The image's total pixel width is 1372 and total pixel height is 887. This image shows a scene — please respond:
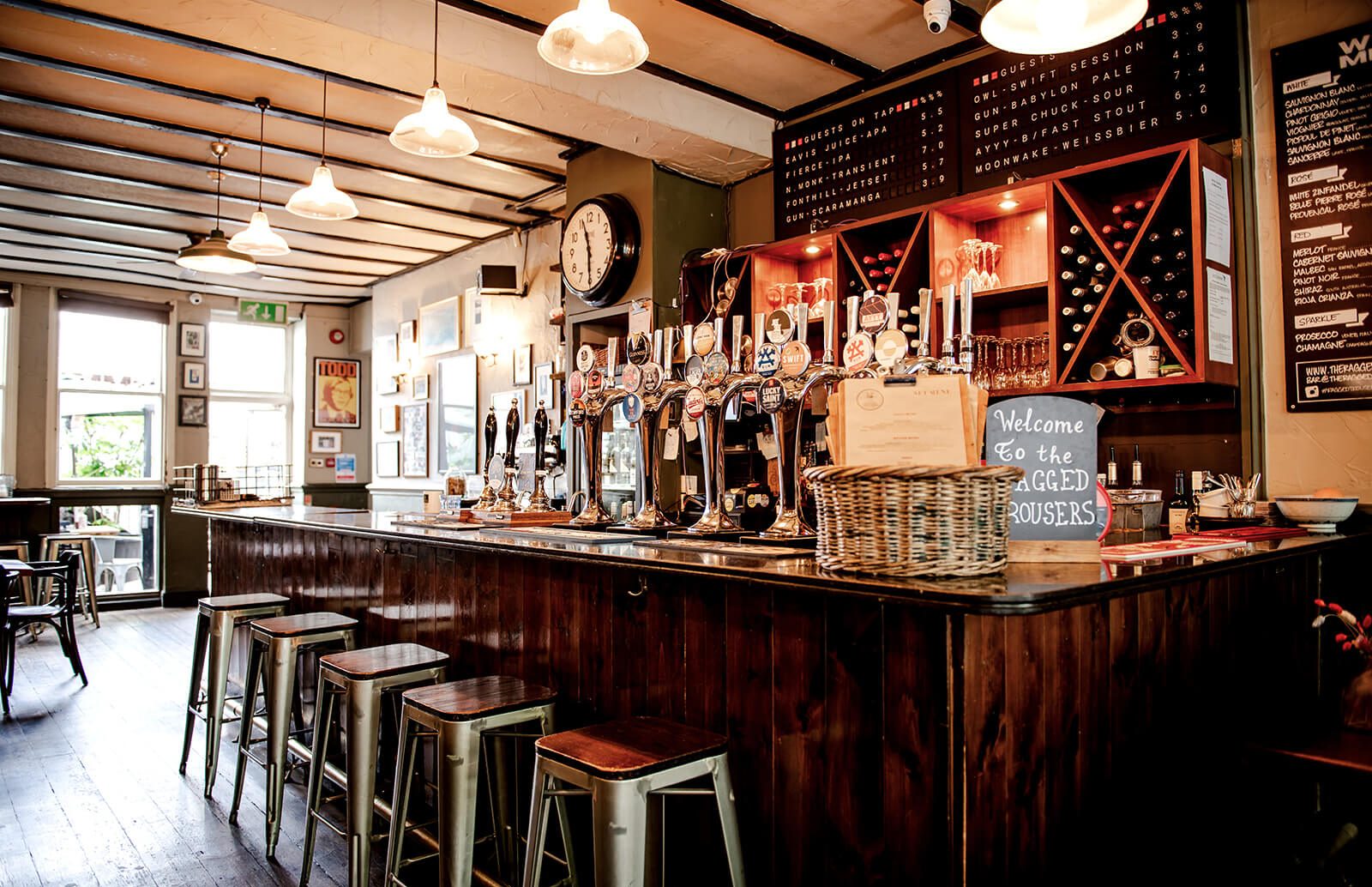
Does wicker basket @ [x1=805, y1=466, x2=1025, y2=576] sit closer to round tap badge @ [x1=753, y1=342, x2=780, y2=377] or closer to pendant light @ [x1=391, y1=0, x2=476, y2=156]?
round tap badge @ [x1=753, y1=342, x2=780, y2=377]

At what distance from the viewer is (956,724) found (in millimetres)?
1397

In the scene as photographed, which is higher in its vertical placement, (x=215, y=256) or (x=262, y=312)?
(x=262, y=312)

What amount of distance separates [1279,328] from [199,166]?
572 centimetres

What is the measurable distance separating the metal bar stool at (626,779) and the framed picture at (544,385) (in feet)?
15.0

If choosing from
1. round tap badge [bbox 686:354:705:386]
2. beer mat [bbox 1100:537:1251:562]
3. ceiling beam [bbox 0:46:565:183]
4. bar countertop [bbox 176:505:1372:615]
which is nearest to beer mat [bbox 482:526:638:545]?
bar countertop [bbox 176:505:1372:615]

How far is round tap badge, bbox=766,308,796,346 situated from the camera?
7.88ft

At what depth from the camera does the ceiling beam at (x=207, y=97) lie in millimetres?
4000

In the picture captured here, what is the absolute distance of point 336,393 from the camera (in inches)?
382

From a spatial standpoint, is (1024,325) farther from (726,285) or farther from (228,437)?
(228,437)

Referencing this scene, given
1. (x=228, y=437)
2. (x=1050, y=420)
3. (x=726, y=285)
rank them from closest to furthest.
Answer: (x=1050, y=420), (x=726, y=285), (x=228, y=437)

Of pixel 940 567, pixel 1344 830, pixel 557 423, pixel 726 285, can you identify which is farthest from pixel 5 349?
pixel 1344 830

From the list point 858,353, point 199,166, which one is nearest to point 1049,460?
point 858,353

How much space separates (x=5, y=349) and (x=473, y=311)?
441cm

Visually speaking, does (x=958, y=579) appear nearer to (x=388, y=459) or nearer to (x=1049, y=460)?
(x=1049, y=460)
